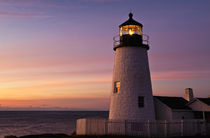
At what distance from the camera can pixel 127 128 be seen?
20.4 metres

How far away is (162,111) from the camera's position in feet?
81.1

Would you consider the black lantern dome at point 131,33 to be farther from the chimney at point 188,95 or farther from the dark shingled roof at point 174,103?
the chimney at point 188,95

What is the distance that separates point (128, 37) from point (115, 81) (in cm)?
438

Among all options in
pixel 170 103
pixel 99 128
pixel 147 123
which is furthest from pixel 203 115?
pixel 99 128

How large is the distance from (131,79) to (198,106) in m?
8.06

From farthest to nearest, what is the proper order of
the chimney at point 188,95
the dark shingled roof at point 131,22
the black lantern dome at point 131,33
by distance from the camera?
the chimney at point 188,95
the dark shingled roof at point 131,22
the black lantern dome at point 131,33

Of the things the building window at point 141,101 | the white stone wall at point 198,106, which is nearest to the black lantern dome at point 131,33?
the building window at point 141,101

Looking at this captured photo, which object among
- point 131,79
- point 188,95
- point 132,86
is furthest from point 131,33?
point 188,95

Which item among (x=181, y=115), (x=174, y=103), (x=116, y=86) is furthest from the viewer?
(x=174, y=103)

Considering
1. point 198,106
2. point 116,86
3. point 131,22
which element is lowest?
point 198,106

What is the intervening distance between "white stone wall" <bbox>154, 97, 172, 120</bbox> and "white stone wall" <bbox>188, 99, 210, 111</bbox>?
10.2 ft

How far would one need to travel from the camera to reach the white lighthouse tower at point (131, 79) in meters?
21.9

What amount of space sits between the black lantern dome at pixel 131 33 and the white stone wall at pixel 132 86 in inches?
18.5

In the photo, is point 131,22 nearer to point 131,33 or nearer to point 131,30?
point 131,30
